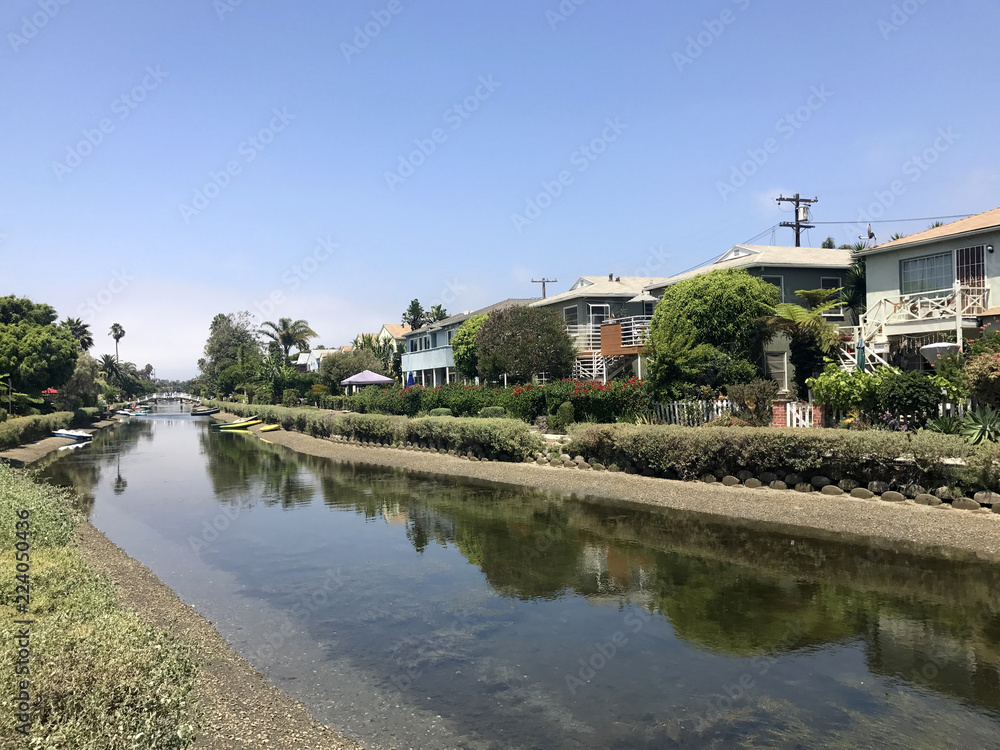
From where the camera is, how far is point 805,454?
20.0 metres

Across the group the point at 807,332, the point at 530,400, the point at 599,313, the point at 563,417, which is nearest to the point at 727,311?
the point at 807,332

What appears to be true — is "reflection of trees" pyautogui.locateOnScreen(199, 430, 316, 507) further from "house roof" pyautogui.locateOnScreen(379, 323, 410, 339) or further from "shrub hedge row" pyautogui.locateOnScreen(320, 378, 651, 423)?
"house roof" pyautogui.locateOnScreen(379, 323, 410, 339)

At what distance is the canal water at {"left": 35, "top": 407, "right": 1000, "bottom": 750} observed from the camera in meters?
9.24

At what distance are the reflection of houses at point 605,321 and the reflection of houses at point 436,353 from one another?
34.1 feet

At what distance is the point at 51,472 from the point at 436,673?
33609mm

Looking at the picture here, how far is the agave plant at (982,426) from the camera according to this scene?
690 inches

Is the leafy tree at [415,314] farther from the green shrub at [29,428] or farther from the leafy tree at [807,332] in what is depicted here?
the leafy tree at [807,332]

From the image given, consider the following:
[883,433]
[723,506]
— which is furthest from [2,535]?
[883,433]

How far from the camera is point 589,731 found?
905cm

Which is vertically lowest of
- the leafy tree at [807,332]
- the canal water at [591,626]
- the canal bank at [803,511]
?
the canal water at [591,626]

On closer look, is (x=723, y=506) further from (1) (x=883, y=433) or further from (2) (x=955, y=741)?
(2) (x=955, y=741)

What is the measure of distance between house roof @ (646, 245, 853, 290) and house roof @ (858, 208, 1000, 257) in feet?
15.5

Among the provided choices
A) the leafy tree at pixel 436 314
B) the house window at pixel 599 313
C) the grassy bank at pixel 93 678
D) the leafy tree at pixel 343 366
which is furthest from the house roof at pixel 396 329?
the grassy bank at pixel 93 678

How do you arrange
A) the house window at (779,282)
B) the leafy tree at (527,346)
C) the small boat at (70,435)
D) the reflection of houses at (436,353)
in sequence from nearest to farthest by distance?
1. the house window at (779,282)
2. the leafy tree at (527,346)
3. the small boat at (70,435)
4. the reflection of houses at (436,353)
